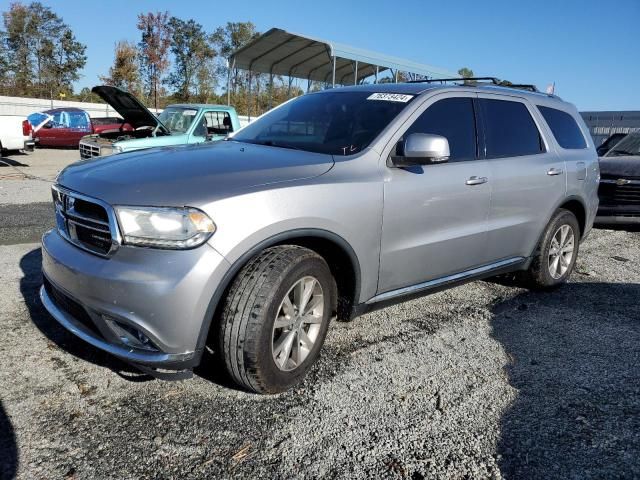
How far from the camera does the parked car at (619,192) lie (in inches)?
307

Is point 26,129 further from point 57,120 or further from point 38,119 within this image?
point 57,120

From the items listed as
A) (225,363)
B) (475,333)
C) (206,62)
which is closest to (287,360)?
(225,363)

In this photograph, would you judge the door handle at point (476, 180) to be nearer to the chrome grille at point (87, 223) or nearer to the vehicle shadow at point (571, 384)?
the vehicle shadow at point (571, 384)

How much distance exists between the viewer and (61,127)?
20.3m

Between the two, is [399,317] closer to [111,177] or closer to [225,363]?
[225,363]

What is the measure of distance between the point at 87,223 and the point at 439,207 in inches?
85.1

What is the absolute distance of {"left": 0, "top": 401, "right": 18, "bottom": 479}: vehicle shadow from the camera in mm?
2104

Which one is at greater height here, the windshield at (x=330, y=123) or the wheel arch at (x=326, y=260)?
the windshield at (x=330, y=123)

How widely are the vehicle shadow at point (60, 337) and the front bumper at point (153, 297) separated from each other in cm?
51

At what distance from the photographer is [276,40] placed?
51.1 ft

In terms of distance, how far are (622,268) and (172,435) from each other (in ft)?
18.1

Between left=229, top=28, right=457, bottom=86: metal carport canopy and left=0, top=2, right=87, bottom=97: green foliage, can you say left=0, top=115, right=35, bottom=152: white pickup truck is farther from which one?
left=0, top=2, right=87, bottom=97: green foliage

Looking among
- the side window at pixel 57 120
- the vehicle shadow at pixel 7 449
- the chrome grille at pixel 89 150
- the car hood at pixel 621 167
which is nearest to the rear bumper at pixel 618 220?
the car hood at pixel 621 167

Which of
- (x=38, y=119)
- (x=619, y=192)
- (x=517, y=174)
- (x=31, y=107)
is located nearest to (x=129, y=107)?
(x=517, y=174)
